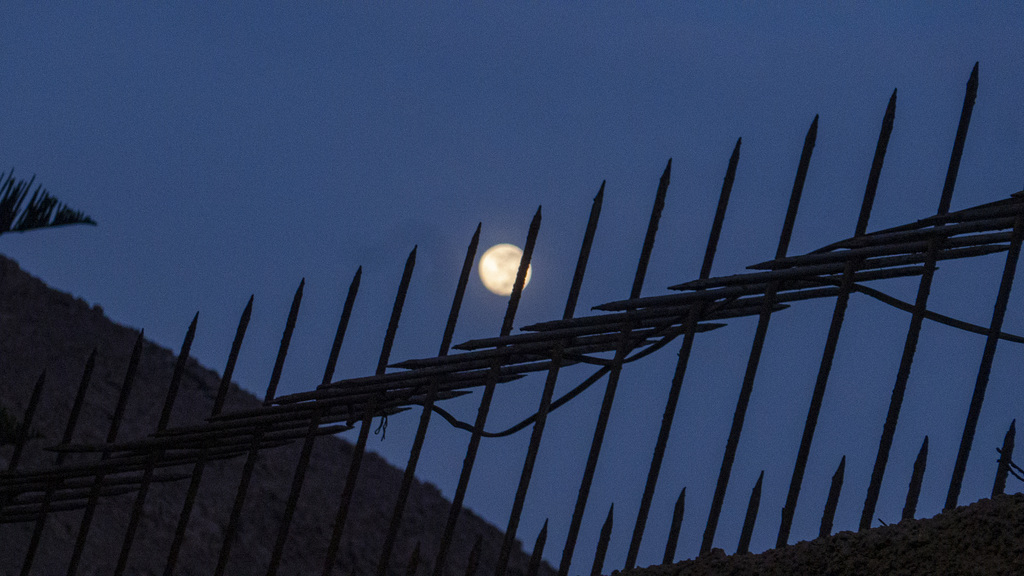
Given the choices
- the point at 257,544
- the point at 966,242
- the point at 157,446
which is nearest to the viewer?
the point at 966,242

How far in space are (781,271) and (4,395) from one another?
484 inches

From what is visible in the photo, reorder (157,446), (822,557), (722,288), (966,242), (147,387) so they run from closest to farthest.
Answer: (822,557) → (966,242) → (722,288) → (157,446) → (147,387)

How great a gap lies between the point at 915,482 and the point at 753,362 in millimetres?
810

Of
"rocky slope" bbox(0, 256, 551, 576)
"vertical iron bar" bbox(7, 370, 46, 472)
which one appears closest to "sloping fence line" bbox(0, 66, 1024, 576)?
"vertical iron bar" bbox(7, 370, 46, 472)

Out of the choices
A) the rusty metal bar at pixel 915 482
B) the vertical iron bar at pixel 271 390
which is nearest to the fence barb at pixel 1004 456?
the rusty metal bar at pixel 915 482

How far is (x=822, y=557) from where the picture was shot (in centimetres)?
319

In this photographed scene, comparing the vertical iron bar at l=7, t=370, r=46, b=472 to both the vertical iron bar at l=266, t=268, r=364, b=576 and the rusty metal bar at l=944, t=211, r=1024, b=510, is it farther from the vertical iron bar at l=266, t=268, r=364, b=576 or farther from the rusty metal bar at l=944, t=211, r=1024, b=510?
the rusty metal bar at l=944, t=211, r=1024, b=510

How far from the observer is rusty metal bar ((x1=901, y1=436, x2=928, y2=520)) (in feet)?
11.7

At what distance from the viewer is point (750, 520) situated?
364 centimetres

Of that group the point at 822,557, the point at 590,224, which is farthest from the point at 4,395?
the point at 822,557

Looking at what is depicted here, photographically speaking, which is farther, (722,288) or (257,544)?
(257,544)

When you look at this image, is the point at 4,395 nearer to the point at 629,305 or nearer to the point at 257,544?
the point at 257,544

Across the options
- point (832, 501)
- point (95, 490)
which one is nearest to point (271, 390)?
point (95, 490)

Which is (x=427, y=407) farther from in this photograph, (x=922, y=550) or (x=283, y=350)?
(x=922, y=550)
